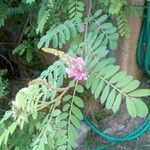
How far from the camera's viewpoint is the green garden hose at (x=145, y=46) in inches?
87.4

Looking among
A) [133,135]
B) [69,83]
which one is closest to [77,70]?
[69,83]

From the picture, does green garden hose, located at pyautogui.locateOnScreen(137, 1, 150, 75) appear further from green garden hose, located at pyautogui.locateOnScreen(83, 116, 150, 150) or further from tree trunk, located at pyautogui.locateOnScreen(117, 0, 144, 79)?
green garden hose, located at pyautogui.locateOnScreen(83, 116, 150, 150)

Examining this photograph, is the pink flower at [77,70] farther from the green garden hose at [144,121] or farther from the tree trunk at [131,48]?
the green garden hose at [144,121]

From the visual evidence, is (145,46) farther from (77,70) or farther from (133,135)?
(77,70)

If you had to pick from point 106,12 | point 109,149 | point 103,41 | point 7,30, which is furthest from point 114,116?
point 103,41

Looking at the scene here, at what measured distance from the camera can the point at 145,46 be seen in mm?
2367

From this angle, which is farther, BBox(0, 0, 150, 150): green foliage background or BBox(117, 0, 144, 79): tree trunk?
BBox(117, 0, 144, 79): tree trunk

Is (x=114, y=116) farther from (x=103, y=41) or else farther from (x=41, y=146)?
(x=41, y=146)

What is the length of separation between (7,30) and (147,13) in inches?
30.7

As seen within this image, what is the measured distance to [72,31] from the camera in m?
1.54

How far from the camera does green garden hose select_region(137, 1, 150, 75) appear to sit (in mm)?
2220

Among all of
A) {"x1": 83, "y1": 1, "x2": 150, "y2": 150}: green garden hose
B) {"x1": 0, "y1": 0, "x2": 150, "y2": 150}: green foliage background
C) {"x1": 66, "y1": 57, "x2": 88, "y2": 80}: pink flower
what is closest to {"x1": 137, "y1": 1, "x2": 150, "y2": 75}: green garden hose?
{"x1": 83, "y1": 1, "x2": 150, "y2": 150}: green garden hose

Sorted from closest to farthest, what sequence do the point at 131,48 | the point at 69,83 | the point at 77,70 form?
the point at 77,70
the point at 69,83
the point at 131,48

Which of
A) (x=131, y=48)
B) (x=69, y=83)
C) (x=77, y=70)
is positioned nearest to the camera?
(x=77, y=70)
